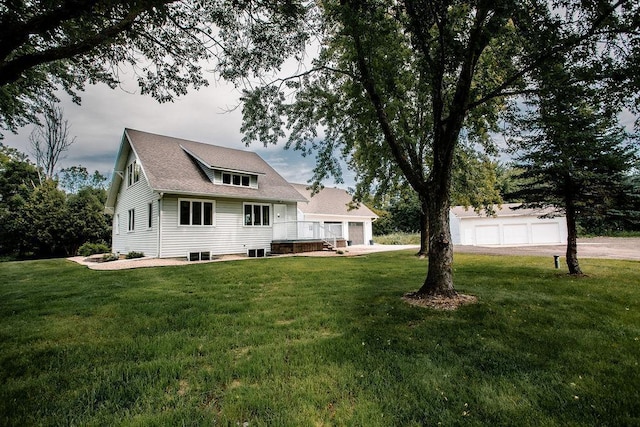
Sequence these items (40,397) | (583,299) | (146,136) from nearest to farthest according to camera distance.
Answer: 1. (40,397)
2. (583,299)
3. (146,136)

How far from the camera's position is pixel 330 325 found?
4.81m

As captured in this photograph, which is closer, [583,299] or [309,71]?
[583,299]

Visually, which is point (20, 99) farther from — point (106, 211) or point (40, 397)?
point (106, 211)

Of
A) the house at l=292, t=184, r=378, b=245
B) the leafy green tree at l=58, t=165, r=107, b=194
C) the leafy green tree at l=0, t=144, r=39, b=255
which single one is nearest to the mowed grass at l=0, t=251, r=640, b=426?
the house at l=292, t=184, r=378, b=245

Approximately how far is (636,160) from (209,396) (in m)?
12.1

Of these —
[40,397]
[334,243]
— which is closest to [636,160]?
[40,397]

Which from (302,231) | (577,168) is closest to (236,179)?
(302,231)

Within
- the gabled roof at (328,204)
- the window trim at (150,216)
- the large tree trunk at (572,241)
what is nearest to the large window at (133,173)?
the window trim at (150,216)

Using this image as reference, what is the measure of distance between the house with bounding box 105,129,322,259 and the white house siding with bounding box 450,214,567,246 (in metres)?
17.7

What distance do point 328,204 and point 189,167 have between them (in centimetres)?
1355

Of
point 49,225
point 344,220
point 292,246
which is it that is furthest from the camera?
point 344,220

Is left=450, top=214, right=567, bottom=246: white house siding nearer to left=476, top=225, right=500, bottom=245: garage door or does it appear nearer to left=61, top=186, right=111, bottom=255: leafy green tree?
left=476, top=225, right=500, bottom=245: garage door

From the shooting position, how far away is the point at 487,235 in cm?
2791

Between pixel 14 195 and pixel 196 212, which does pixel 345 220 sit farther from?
pixel 14 195
